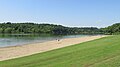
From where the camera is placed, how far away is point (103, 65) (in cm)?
→ 1175

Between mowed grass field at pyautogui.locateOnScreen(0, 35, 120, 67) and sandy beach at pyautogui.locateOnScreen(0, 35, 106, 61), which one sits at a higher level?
mowed grass field at pyautogui.locateOnScreen(0, 35, 120, 67)

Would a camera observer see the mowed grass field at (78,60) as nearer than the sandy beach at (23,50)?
Yes

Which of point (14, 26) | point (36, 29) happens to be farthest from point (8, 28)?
point (36, 29)

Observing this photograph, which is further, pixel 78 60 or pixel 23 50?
pixel 23 50

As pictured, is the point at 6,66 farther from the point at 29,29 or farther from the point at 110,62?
the point at 29,29

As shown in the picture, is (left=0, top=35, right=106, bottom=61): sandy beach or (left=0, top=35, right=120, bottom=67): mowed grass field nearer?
(left=0, top=35, right=120, bottom=67): mowed grass field

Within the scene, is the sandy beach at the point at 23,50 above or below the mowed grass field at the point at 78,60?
below

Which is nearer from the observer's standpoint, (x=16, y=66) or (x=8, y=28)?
(x=16, y=66)

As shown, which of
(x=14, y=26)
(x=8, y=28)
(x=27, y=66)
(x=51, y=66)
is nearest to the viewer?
(x=51, y=66)

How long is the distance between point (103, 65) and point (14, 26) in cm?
19340

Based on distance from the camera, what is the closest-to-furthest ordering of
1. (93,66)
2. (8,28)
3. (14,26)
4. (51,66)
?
(93,66), (51,66), (8,28), (14,26)

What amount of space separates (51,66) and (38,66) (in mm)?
1077

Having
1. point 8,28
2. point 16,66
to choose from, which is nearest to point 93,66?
point 16,66

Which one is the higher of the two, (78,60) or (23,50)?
(78,60)
